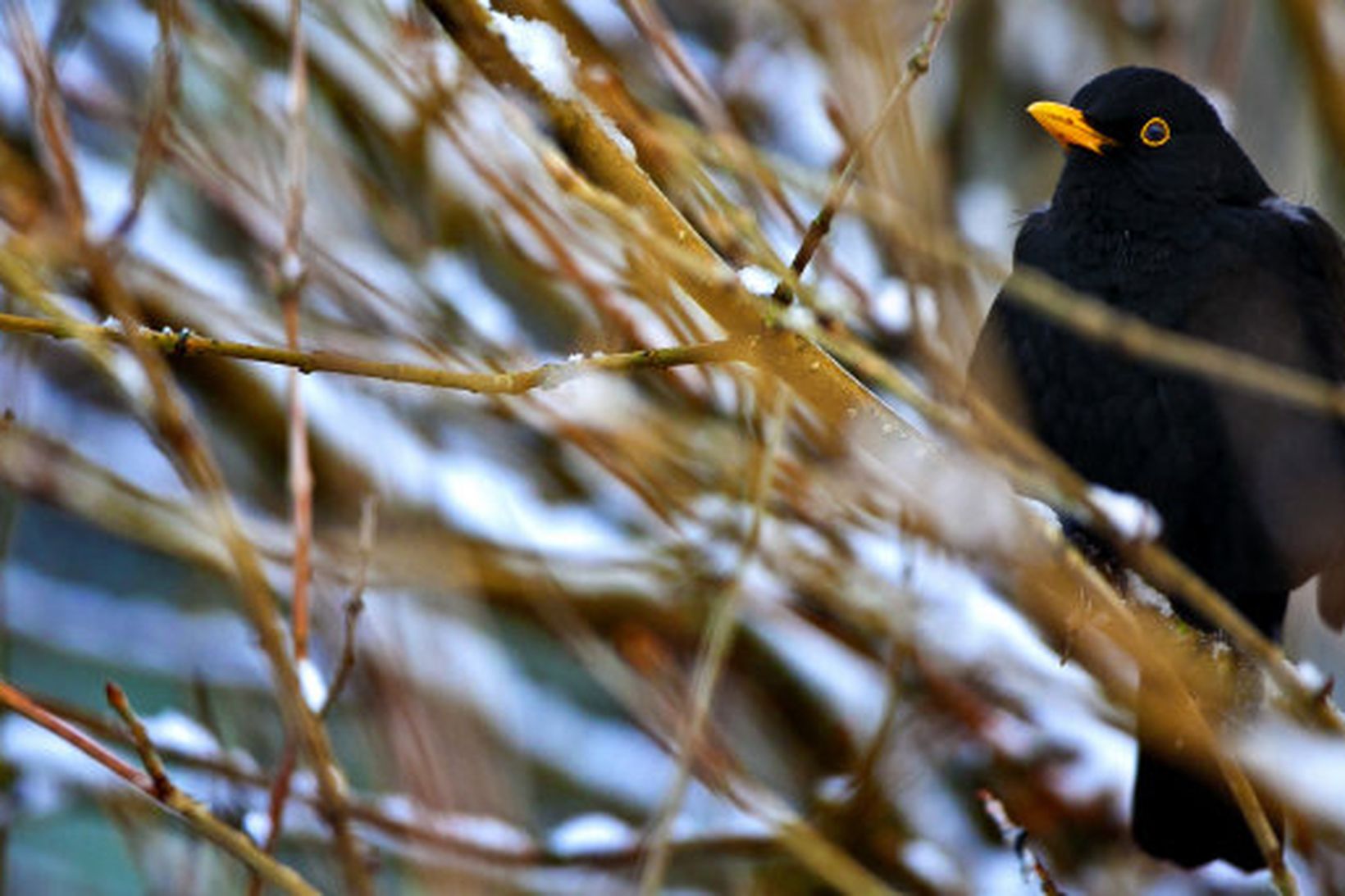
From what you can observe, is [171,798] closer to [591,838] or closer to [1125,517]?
[1125,517]

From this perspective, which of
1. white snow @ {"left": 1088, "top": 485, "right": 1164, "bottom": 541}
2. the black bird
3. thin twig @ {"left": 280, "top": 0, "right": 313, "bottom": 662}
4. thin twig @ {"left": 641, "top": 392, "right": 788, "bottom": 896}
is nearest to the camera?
thin twig @ {"left": 641, "top": 392, "right": 788, "bottom": 896}

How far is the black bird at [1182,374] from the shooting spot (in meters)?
3.85

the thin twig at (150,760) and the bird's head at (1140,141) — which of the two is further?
the bird's head at (1140,141)

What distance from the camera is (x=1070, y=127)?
12.8ft

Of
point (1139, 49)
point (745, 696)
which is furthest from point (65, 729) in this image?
point (1139, 49)

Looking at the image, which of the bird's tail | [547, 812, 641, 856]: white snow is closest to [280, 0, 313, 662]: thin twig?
[547, 812, 641, 856]: white snow

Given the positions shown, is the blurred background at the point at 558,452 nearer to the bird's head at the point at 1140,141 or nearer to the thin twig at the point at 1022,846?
the thin twig at the point at 1022,846

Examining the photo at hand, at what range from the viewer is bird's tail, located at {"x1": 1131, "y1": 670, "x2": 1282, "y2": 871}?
3.96 meters

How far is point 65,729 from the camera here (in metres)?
2.31

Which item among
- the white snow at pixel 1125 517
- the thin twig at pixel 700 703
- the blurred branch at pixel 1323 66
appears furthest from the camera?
the blurred branch at pixel 1323 66

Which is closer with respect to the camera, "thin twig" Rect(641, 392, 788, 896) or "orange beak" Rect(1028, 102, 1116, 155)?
"thin twig" Rect(641, 392, 788, 896)

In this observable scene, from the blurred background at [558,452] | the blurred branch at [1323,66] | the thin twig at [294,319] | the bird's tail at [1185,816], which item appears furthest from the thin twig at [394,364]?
the blurred branch at [1323,66]

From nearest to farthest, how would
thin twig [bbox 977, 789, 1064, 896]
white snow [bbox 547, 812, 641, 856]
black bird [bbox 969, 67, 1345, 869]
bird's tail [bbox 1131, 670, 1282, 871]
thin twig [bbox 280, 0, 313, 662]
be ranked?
thin twig [bbox 280, 0, 313, 662] < thin twig [bbox 977, 789, 1064, 896] < black bird [bbox 969, 67, 1345, 869] < bird's tail [bbox 1131, 670, 1282, 871] < white snow [bbox 547, 812, 641, 856]

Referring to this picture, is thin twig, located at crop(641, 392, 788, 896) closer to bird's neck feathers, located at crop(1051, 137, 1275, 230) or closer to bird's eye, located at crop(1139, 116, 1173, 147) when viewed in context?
bird's neck feathers, located at crop(1051, 137, 1275, 230)
